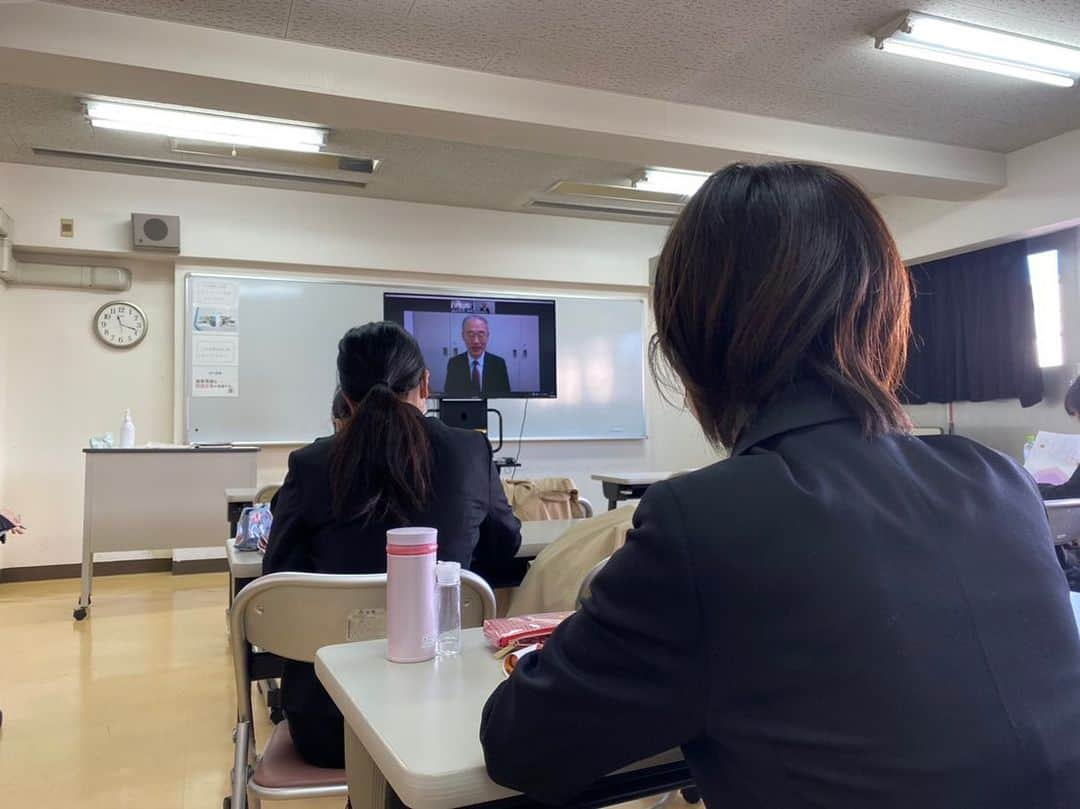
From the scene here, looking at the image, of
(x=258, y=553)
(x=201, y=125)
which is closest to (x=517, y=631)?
(x=258, y=553)

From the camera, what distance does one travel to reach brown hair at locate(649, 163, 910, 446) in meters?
0.64

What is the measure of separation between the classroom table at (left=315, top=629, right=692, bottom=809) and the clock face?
15.2ft

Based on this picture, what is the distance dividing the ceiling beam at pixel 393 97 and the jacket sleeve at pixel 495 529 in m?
2.09

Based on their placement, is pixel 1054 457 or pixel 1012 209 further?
pixel 1012 209

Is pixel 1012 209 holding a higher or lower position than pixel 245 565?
higher

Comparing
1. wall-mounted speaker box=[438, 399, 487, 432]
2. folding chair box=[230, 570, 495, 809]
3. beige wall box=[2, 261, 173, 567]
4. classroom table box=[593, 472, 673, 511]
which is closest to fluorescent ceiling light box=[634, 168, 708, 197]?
wall-mounted speaker box=[438, 399, 487, 432]

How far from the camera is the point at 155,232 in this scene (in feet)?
15.1

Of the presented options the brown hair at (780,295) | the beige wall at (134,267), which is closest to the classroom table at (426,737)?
the brown hair at (780,295)

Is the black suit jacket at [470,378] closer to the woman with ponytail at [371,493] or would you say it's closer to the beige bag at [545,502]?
the beige bag at [545,502]

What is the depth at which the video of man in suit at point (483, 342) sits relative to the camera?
5.18m

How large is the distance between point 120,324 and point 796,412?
5.16 meters

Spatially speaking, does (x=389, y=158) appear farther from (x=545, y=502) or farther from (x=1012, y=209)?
(x=1012, y=209)

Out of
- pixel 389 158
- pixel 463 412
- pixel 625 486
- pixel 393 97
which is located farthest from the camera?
pixel 463 412

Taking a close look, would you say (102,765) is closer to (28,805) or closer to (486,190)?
(28,805)
